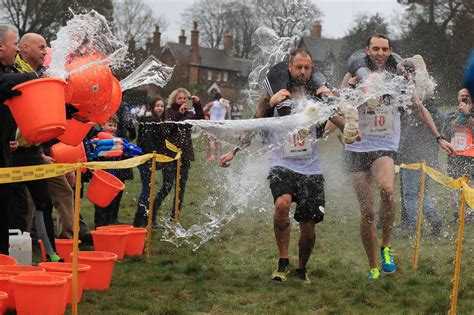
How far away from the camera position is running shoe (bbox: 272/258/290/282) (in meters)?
6.47

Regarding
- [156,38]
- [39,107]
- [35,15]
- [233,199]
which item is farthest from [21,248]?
[156,38]

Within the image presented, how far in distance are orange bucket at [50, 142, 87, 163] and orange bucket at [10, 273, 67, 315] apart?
2.55 m

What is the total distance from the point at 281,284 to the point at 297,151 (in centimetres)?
119

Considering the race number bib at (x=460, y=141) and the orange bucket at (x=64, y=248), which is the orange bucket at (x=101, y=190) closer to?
the orange bucket at (x=64, y=248)

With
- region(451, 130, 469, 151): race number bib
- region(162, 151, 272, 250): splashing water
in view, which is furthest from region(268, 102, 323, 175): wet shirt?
region(451, 130, 469, 151): race number bib

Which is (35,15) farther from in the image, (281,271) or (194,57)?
(281,271)

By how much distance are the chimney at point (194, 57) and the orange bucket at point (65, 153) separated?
53986 millimetres

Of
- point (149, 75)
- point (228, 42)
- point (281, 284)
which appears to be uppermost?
point (228, 42)

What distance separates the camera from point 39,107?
5.14 m

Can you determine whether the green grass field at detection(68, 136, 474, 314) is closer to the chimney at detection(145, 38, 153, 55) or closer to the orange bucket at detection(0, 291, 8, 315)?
the orange bucket at detection(0, 291, 8, 315)

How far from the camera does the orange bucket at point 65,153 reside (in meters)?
7.25

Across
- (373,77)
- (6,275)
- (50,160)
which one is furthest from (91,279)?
(373,77)

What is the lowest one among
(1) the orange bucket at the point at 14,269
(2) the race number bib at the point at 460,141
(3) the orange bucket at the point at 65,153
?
(1) the orange bucket at the point at 14,269

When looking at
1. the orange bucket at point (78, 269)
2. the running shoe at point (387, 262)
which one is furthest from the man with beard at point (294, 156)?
the orange bucket at point (78, 269)
